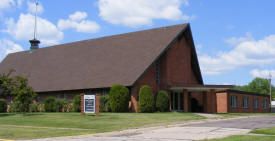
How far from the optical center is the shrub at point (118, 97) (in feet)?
101

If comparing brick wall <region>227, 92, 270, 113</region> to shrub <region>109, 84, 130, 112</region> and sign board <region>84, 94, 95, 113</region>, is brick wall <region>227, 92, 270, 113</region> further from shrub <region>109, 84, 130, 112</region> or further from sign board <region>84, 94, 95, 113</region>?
sign board <region>84, 94, 95, 113</region>

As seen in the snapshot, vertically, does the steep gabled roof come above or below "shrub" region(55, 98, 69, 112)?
above

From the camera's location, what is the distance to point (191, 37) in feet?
124

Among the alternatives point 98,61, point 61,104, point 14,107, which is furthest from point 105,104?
point 14,107

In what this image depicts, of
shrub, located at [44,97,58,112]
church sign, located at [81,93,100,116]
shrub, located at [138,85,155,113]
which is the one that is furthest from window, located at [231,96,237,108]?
church sign, located at [81,93,100,116]

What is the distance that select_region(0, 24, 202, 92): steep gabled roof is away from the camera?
1297 inches

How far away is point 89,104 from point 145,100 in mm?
7308

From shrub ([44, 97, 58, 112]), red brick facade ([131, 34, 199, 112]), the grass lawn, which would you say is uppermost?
red brick facade ([131, 34, 199, 112])

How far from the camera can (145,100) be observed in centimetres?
3133

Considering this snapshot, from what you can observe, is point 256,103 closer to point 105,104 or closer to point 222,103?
point 222,103

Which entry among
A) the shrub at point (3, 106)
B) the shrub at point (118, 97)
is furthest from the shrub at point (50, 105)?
the shrub at point (3, 106)

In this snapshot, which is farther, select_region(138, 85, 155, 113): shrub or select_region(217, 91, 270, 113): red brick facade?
select_region(217, 91, 270, 113): red brick facade

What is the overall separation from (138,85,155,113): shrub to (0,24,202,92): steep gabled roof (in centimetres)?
135

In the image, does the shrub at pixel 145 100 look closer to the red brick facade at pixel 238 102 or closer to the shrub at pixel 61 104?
the shrub at pixel 61 104
